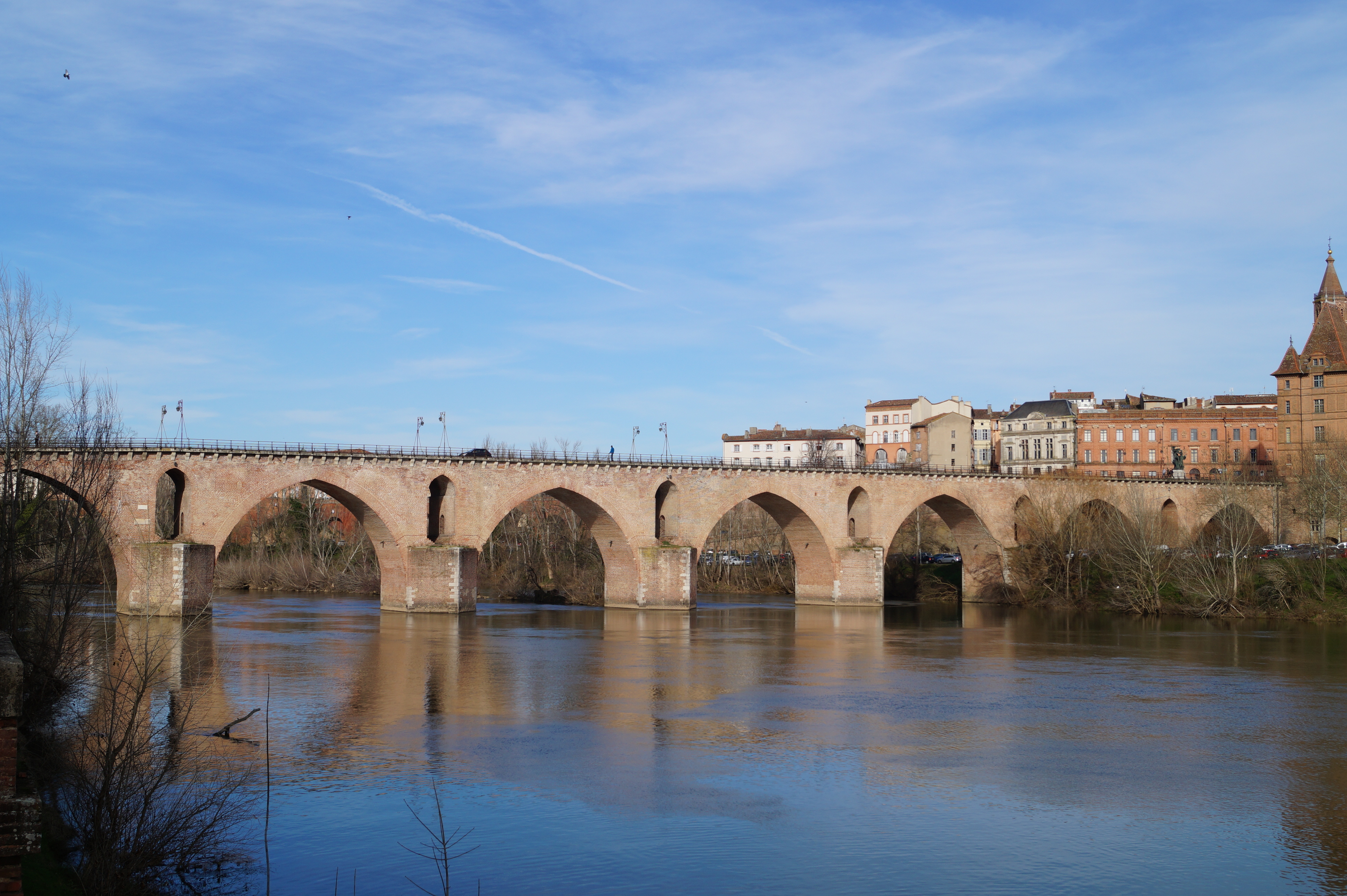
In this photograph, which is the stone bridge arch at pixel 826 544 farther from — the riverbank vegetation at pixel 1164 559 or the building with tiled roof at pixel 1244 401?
the building with tiled roof at pixel 1244 401

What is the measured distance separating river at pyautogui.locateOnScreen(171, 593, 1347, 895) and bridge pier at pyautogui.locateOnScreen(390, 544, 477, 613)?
34.5 ft

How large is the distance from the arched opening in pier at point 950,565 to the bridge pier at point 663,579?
1126 cm

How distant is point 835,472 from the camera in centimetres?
5275

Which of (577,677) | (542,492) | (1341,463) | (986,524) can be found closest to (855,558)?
(986,524)

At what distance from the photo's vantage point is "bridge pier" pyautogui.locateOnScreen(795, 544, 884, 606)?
52.3 m

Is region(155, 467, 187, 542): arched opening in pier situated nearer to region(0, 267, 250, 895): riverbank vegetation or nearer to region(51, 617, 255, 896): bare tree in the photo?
region(0, 267, 250, 895): riverbank vegetation

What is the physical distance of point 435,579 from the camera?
44.1 metres

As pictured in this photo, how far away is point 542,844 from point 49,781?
585 cm

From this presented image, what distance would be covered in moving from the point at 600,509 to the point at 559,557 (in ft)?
39.2

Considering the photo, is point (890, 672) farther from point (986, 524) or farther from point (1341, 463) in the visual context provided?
point (1341, 463)

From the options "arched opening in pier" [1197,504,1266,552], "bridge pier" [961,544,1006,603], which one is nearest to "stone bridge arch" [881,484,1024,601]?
"bridge pier" [961,544,1006,603]

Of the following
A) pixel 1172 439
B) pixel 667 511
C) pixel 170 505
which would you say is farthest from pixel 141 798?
pixel 1172 439

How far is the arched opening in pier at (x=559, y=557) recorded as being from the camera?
4866 cm

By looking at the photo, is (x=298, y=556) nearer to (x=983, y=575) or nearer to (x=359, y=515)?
(x=359, y=515)
